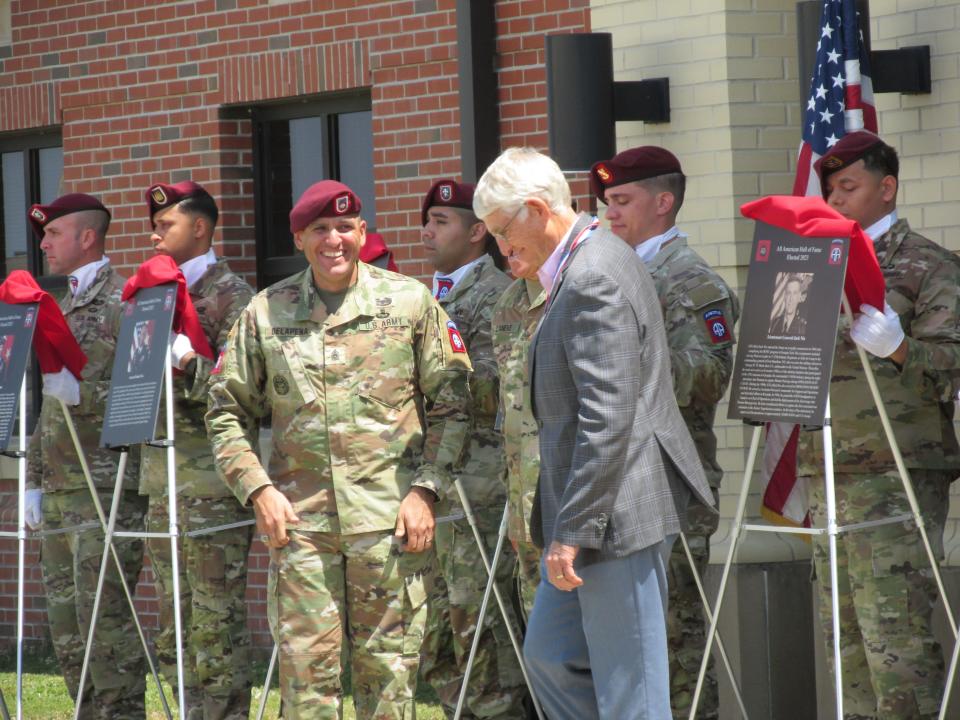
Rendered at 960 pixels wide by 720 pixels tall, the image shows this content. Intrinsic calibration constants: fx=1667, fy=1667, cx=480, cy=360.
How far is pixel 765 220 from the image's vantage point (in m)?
5.23

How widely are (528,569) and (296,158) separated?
15.6 ft

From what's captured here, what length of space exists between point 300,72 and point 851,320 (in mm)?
4873

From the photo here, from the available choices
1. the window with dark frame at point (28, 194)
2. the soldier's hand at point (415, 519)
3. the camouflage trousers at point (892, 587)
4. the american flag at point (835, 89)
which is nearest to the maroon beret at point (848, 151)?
the american flag at point (835, 89)

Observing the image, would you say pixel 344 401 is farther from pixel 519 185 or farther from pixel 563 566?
pixel 563 566

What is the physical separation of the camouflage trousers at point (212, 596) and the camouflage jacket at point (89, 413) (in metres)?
0.62

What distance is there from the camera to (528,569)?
5543 millimetres

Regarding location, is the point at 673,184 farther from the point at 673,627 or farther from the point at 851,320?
the point at 673,627

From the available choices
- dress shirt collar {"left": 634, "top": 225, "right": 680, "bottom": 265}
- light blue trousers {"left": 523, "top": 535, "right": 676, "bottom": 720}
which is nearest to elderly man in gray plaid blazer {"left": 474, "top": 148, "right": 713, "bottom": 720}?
light blue trousers {"left": 523, "top": 535, "right": 676, "bottom": 720}

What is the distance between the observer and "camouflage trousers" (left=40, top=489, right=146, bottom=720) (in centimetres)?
717

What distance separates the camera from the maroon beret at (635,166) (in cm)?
621

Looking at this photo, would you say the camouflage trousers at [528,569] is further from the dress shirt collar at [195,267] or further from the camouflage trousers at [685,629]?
the dress shirt collar at [195,267]

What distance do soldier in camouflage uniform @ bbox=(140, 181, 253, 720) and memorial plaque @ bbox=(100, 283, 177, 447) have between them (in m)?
0.19

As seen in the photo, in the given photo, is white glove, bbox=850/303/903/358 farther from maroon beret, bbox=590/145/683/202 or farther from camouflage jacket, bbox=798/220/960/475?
maroon beret, bbox=590/145/683/202

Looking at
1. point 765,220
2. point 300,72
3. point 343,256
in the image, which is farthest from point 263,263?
point 765,220
